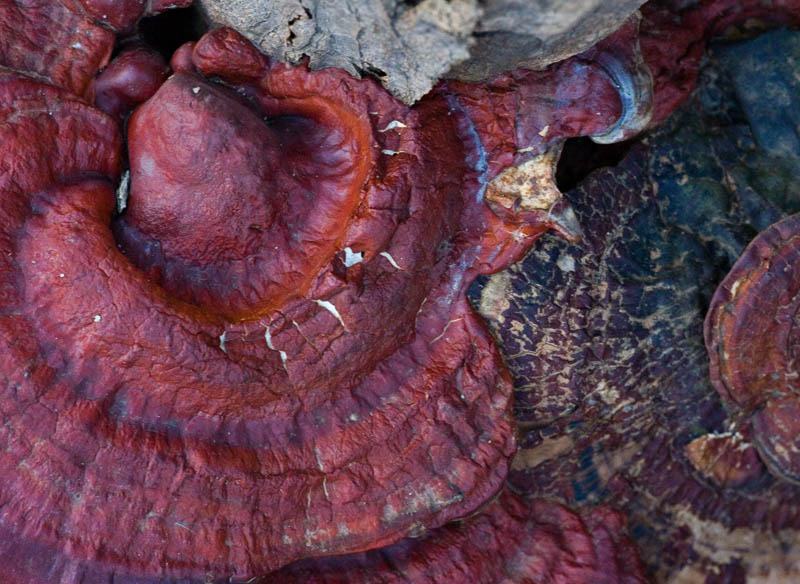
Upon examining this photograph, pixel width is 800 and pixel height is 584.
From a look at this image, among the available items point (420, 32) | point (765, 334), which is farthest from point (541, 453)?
point (420, 32)

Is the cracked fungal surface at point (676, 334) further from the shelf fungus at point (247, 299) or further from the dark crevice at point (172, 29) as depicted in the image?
the dark crevice at point (172, 29)

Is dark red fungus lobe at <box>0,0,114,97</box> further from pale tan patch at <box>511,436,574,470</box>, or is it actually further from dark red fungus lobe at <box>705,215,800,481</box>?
dark red fungus lobe at <box>705,215,800,481</box>

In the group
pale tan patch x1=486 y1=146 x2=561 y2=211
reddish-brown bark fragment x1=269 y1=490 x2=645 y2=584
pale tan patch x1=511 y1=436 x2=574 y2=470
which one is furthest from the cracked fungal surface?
pale tan patch x1=486 y1=146 x2=561 y2=211

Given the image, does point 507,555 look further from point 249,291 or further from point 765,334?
point 249,291

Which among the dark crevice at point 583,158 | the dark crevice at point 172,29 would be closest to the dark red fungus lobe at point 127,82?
the dark crevice at point 172,29

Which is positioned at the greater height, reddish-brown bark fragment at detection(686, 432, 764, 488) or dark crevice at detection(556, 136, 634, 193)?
dark crevice at detection(556, 136, 634, 193)

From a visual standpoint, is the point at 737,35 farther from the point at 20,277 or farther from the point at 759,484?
the point at 20,277

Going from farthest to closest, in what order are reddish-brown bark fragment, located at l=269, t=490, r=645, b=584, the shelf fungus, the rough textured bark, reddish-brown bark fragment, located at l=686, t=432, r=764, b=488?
1. reddish-brown bark fragment, located at l=686, t=432, r=764, b=488
2. reddish-brown bark fragment, located at l=269, t=490, r=645, b=584
3. the shelf fungus
4. the rough textured bark

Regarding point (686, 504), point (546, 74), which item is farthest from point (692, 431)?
point (546, 74)
